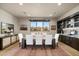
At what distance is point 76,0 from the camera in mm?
4926

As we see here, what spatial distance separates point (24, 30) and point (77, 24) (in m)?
8.73

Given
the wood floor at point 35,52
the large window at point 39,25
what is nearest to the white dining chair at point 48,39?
the wood floor at point 35,52

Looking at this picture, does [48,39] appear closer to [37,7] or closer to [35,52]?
[35,52]

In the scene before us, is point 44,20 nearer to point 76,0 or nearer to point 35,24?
point 35,24

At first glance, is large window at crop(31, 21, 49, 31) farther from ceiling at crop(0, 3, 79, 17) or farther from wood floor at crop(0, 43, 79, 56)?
wood floor at crop(0, 43, 79, 56)

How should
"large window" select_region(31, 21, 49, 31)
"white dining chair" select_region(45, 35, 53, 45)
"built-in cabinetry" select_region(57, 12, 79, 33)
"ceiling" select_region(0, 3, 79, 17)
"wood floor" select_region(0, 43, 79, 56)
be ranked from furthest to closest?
1. "large window" select_region(31, 21, 49, 31)
2. "built-in cabinetry" select_region(57, 12, 79, 33)
3. "white dining chair" select_region(45, 35, 53, 45)
4. "ceiling" select_region(0, 3, 79, 17)
5. "wood floor" select_region(0, 43, 79, 56)

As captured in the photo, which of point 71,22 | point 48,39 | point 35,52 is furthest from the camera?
point 71,22

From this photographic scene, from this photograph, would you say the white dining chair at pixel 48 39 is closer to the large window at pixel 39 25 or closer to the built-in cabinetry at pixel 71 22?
the built-in cabinetry at pixel 71 22

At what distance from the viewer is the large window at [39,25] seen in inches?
660

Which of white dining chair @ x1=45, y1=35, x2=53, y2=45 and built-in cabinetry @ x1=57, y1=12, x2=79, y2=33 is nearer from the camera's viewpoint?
white dining chair @ x1=45, y1=35, x2=53, y2=45

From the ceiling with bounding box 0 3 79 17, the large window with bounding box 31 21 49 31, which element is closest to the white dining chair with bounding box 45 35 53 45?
the ceiling with bounding box 0 3 79 17

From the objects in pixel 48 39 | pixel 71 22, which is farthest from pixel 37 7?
pixel 71 22

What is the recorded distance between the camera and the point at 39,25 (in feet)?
55.6

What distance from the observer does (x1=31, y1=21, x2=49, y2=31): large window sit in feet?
55.0
